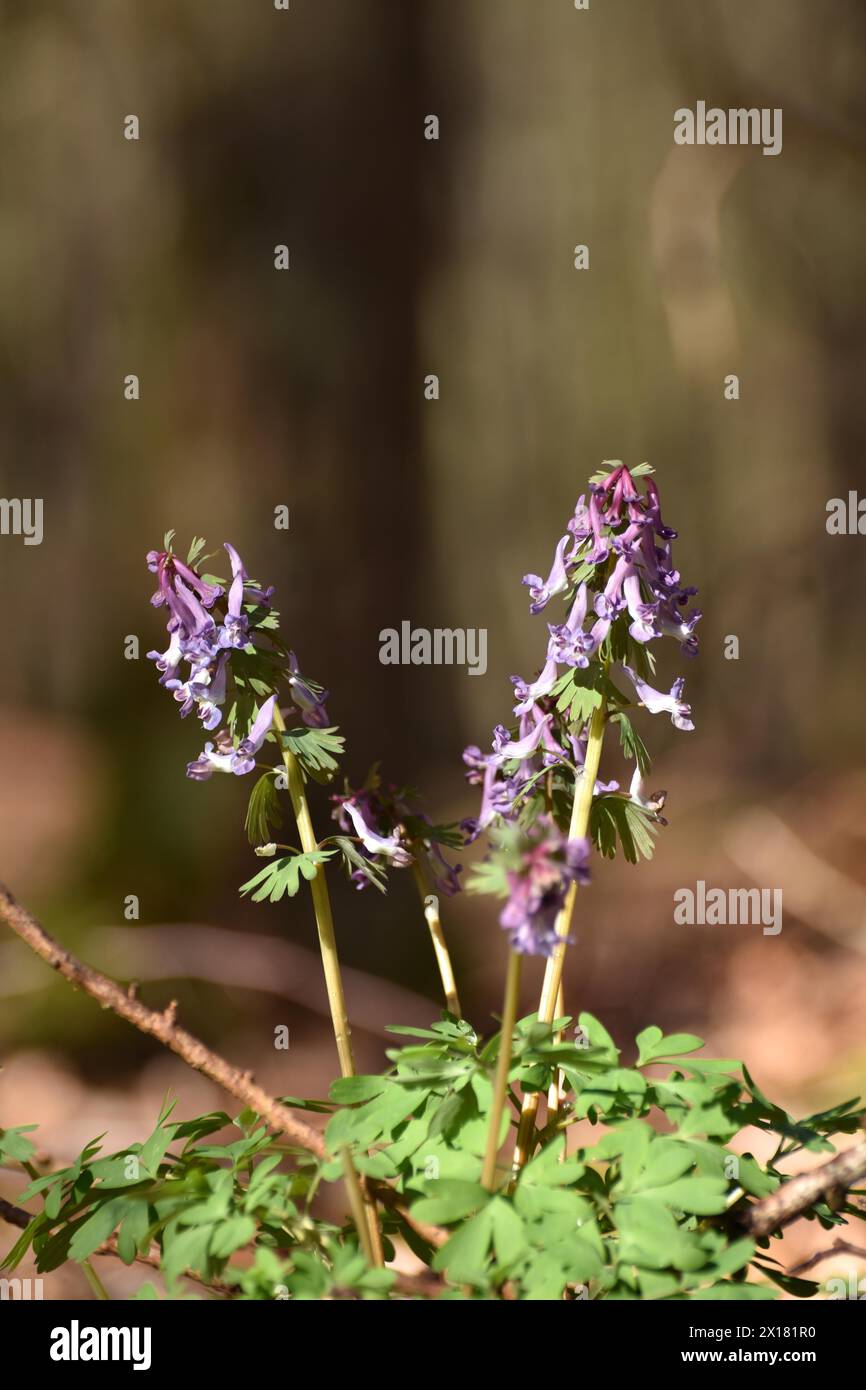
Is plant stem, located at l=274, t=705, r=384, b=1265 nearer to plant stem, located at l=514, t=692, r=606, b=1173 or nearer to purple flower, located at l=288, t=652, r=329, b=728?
purple flower, located at l=288, t=652, r=329, b=728

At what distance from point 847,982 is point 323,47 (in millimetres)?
1920

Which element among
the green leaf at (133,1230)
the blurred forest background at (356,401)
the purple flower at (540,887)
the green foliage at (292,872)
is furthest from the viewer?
the blurred forest background at (356,401)

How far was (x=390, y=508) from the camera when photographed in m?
2.08

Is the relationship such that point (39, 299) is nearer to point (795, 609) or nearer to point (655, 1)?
point (655, 1)

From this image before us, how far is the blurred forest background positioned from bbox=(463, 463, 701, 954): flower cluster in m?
1.19

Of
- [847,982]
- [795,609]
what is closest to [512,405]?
[795,609]

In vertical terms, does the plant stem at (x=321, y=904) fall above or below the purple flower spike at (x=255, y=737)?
below

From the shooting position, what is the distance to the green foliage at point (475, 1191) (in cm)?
61

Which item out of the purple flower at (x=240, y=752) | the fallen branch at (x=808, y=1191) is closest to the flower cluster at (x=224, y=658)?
the purple flower at (x=240, y=752)

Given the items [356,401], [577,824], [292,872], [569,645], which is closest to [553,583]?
[569,645]

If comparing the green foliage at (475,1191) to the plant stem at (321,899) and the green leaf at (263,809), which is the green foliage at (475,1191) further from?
the green leaf at (263,809)

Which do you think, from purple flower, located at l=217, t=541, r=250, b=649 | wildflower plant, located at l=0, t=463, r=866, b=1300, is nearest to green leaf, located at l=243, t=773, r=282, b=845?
wildflower plant, located at l=0, t=463, r=866, b=1300

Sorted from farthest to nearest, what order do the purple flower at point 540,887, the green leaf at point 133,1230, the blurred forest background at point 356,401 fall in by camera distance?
the blurred forest background at point 356,401, the green leaf at point 133,1230, the purple flower at point 540,887

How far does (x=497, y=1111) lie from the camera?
62 cm
